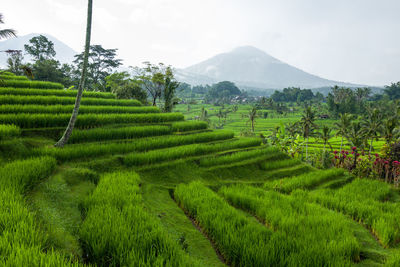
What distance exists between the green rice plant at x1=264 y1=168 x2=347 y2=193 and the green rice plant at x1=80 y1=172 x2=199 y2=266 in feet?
13.6

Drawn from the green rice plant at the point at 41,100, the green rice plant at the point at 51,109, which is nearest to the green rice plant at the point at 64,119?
the green rice plant at the point at 51,109

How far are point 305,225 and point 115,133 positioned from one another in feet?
19.8

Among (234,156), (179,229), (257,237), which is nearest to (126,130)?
(234,156)

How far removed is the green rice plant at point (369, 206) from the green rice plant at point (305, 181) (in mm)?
629

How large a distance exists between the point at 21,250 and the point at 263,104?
73.5 meters

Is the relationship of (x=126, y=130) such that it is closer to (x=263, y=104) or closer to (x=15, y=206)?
(x=15, y=206)

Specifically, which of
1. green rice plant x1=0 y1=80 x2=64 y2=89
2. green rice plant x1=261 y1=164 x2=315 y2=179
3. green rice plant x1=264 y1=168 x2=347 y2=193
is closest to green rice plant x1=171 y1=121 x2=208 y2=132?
green rice plant x1=261 y1=164 x2=315 y2=179

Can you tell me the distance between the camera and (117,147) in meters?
6.29

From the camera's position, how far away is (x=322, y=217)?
391 cm

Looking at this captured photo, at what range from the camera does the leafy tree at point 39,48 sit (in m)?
34.9

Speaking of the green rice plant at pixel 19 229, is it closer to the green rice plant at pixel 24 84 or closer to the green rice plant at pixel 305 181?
the green rice plant at pixel 305 181

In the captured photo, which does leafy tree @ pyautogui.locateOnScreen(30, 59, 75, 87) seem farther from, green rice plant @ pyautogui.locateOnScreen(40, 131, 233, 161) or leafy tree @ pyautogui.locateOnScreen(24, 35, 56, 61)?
green rice plant @ pyautogui.locateOnScreen(40, 131, 233, 161)

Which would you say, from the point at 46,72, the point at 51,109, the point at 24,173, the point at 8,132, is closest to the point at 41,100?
the point at 51,109

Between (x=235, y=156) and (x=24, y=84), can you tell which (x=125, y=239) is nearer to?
(x=235, y=156)
